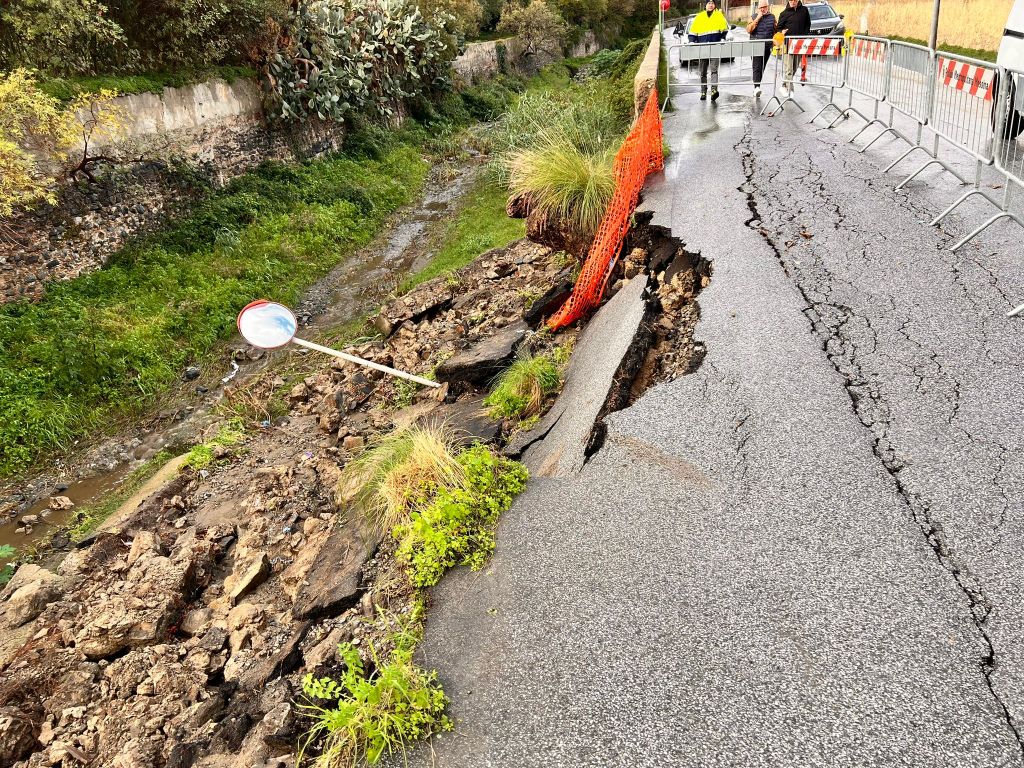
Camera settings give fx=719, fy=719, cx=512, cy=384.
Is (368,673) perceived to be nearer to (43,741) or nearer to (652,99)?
(43,741)

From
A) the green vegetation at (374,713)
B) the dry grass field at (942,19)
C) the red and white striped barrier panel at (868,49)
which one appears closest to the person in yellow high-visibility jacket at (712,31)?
the red and white striped barrier panel at (868,49)

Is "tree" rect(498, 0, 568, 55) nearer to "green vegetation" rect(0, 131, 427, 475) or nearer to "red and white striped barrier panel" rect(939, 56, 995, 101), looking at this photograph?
"green vegetation" rect(0, 131, 427, 475)

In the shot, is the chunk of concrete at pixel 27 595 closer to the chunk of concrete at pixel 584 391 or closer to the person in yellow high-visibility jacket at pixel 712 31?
the chunk of concrete at pixel 584 391

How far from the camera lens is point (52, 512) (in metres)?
7.82

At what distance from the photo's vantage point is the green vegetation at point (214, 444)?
8.03 m

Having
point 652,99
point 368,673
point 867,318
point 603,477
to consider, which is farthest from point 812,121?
point 368,673

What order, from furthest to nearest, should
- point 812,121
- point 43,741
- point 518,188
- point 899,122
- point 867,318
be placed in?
point 812,121
point 899,122
point 518,188
point 867,318
point 43,741

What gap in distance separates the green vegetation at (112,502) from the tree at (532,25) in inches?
1254

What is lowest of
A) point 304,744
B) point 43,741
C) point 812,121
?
point 43,741

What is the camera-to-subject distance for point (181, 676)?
187 inches

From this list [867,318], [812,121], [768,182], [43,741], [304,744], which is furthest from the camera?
[812,121]

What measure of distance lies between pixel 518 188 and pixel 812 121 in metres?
5.66

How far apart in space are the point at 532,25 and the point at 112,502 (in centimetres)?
3359

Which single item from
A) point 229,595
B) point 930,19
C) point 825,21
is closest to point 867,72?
point 229,595
